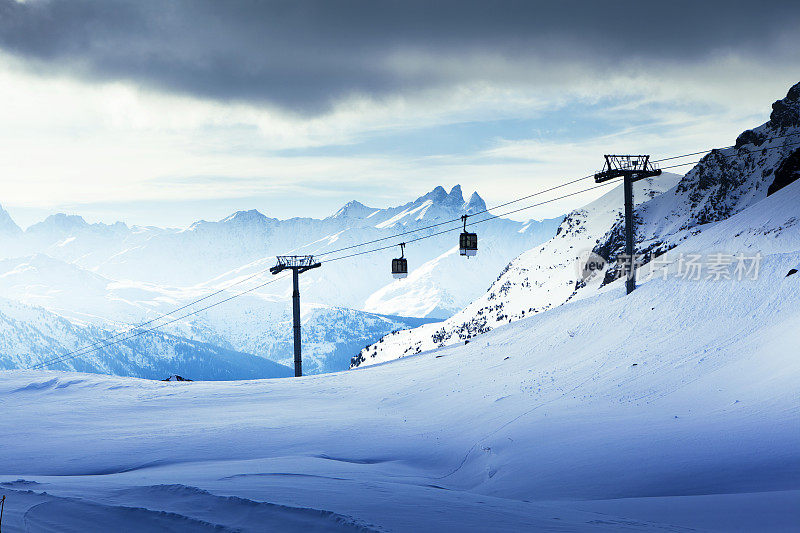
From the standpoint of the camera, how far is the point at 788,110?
571 feet

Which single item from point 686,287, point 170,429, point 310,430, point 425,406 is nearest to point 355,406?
point 425,406

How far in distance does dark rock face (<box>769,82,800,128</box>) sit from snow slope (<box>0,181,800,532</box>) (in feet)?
581

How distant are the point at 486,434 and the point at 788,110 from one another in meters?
193

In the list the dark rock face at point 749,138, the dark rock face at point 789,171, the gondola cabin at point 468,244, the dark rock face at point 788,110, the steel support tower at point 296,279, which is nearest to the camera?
the gondola cabin at point 468,244

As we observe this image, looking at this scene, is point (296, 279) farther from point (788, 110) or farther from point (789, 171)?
point (788, 110)

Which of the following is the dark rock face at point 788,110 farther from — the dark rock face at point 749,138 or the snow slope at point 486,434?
the snow slope at point 486,434

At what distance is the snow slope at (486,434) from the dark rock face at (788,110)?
581 ft

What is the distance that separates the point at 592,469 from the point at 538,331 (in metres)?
15.0

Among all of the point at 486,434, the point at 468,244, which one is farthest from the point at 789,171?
the point at 486,434

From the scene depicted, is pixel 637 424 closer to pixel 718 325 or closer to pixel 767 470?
pixel 767 470

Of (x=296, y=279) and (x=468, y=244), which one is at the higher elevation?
(x=468, y=244)

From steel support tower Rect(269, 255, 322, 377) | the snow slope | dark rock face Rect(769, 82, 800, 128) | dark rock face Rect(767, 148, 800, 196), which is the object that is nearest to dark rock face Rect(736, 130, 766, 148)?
dark rock face Rect(769, 82, 800, 128)

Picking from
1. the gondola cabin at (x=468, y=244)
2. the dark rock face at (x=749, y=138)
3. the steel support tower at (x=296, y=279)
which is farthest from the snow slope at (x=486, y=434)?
the dark rock face at (x=749, y=138)

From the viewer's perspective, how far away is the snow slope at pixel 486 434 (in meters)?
8.84
